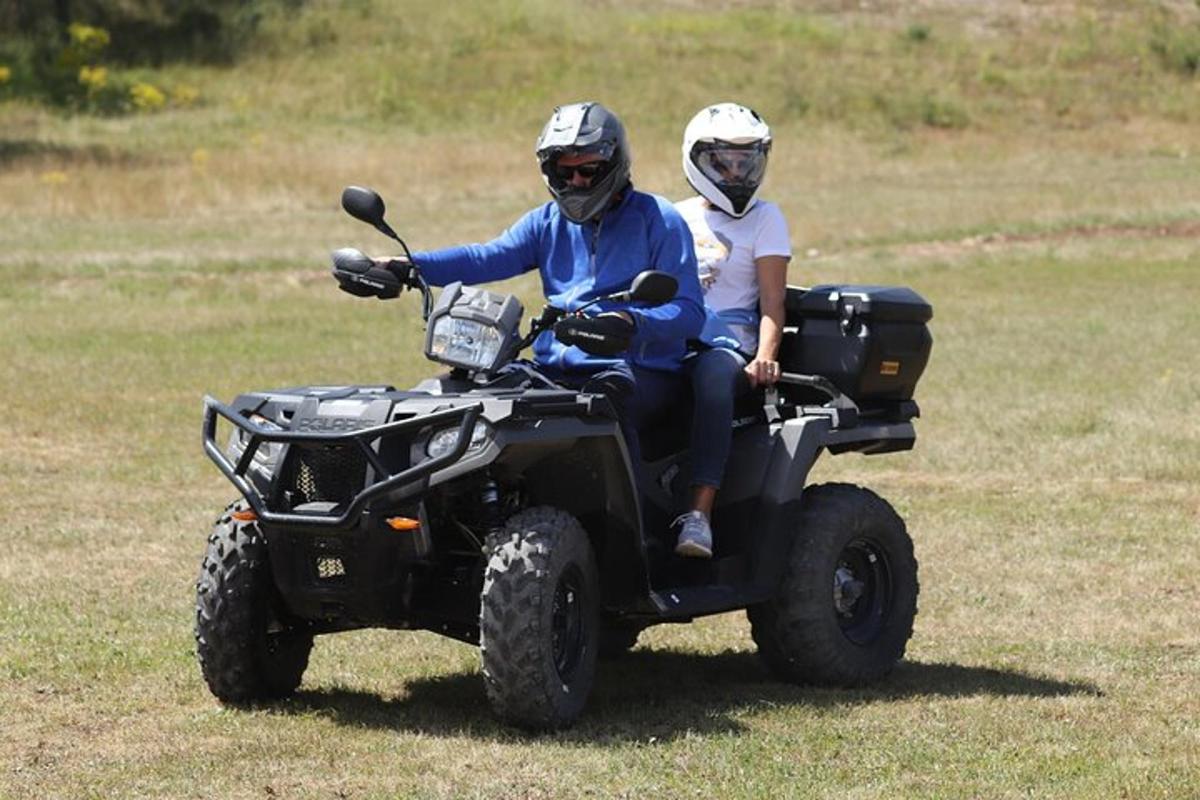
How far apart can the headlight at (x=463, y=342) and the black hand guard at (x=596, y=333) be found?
277 mm

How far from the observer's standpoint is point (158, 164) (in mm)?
46031

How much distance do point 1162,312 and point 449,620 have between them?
772 inches

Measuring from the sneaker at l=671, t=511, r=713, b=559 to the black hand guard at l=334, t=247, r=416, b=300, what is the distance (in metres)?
1.36

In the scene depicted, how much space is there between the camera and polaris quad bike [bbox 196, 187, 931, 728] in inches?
296

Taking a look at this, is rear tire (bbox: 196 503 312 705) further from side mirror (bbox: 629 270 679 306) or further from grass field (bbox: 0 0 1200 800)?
side mirror (bbox: 629 270 679 306)

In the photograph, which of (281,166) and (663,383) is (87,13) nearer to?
(281,166)

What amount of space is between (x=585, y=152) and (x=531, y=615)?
5.77 feet

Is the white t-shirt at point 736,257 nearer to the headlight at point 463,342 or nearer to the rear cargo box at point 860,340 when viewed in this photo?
the rear cargo box at point 860,340

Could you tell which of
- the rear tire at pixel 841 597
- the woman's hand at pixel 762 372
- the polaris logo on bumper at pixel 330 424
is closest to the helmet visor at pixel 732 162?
the woman's hand at pixel 762 372

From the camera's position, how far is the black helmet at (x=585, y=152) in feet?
26.8

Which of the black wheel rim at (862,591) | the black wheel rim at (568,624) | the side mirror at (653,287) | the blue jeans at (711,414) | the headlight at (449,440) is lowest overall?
the black wheel rim at (862,591)

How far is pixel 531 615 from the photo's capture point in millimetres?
7492

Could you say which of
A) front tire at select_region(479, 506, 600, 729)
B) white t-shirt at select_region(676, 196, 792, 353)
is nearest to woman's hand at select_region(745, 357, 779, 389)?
white t-shirt at select_region(676, 196, 792, 353)

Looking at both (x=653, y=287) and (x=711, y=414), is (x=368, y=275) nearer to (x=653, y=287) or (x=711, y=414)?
(x=653, y=287)
